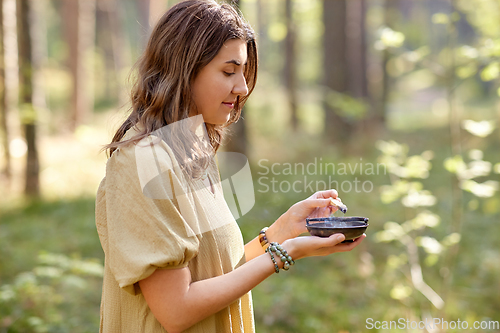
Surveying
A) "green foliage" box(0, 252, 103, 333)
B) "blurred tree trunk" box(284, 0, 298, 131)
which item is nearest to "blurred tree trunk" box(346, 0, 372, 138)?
"blurred tree trunk" box(284, 0, 298, 131)

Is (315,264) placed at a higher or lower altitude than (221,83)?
lower

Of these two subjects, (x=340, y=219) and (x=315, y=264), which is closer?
(x=340, y=219)

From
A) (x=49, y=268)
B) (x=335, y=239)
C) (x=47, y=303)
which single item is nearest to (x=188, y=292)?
(x=335, y=239)

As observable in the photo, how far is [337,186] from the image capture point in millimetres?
7031

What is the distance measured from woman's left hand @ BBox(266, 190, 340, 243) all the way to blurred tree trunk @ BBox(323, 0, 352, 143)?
23.8ft

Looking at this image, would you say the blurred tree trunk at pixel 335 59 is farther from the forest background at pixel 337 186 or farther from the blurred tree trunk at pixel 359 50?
the blurred tree trunk at pixel 359 50

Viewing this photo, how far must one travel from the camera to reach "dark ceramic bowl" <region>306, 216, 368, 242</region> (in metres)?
1.68

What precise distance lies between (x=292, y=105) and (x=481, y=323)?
9.93 meters

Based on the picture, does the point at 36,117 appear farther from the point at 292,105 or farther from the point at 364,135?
the point at 292,105

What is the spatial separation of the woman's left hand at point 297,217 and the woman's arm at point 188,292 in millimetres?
499

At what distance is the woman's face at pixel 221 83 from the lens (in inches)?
64.1

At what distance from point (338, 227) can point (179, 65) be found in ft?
2.83

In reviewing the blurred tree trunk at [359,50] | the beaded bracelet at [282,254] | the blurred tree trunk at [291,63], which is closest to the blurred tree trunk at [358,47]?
the blurred tree trunk at [359,50]

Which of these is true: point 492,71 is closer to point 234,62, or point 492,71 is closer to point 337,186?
point 234,62
